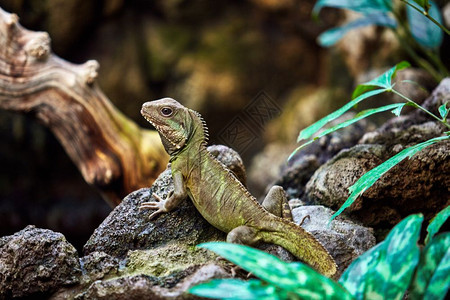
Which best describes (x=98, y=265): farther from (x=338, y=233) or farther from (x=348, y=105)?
(x=348, y=105)

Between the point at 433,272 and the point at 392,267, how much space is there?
20 centimetres

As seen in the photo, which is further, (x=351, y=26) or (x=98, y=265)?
(x=351, y=26)

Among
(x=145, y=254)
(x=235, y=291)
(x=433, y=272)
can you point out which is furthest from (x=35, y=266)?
(x=433, y=272)

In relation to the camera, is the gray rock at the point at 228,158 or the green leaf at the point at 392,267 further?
the gray rock at the point at 228,158

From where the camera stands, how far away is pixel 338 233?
3045mm

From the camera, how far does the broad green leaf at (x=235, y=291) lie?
5.92 ft

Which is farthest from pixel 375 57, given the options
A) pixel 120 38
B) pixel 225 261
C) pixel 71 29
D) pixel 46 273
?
pixel 46 273

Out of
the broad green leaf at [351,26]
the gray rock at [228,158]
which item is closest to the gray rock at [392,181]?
the gray rock at [228,158]

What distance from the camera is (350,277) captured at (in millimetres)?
2068

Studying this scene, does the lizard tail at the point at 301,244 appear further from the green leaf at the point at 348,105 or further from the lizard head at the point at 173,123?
the lizard head at the point at 173,123

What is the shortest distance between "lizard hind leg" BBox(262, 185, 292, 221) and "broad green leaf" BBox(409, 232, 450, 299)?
108cm

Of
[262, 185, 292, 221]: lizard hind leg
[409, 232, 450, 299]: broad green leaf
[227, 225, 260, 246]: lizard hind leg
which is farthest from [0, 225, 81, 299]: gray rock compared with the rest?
[409, 232, 450, 299]: broad green leaf

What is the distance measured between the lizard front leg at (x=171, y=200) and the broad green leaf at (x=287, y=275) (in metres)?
1.03

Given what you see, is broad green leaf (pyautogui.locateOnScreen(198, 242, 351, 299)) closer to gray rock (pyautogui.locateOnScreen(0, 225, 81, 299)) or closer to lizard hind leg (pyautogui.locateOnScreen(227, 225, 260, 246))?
lizard hind leg (pyautogui.locateOnScreen(227, 225, 260, 246))
